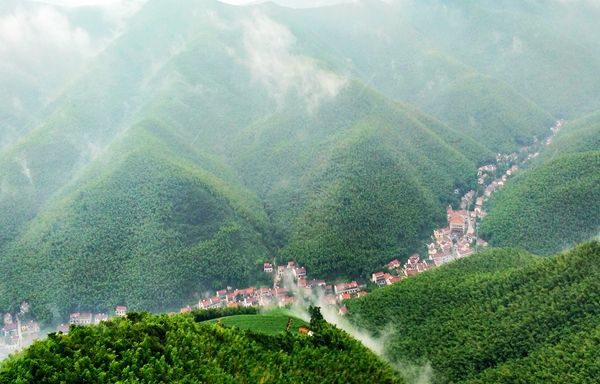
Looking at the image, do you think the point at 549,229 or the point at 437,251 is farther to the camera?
the point at 437,251

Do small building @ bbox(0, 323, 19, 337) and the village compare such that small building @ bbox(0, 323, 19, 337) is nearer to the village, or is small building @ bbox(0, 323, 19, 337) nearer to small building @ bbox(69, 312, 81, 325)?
the village

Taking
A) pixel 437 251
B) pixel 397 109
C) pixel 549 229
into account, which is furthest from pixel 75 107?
pixel 549 229

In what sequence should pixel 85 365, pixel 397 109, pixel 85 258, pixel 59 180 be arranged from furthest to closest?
pixel 397 109 → pixel 59 180 → pixel 85 258 → pixel 85 365

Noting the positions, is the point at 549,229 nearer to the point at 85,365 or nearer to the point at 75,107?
the point at 85,365

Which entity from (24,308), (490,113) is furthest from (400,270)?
(490,113)

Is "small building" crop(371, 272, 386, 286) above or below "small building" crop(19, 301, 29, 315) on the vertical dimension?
below

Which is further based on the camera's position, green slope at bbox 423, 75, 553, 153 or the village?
green slope at bbox 423, 75, 553, 153

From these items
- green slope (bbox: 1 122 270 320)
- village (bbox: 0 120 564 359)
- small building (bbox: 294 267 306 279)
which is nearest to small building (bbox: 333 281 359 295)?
village (bbox: 0 120 564 359)

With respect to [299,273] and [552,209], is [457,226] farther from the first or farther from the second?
[299,273]
